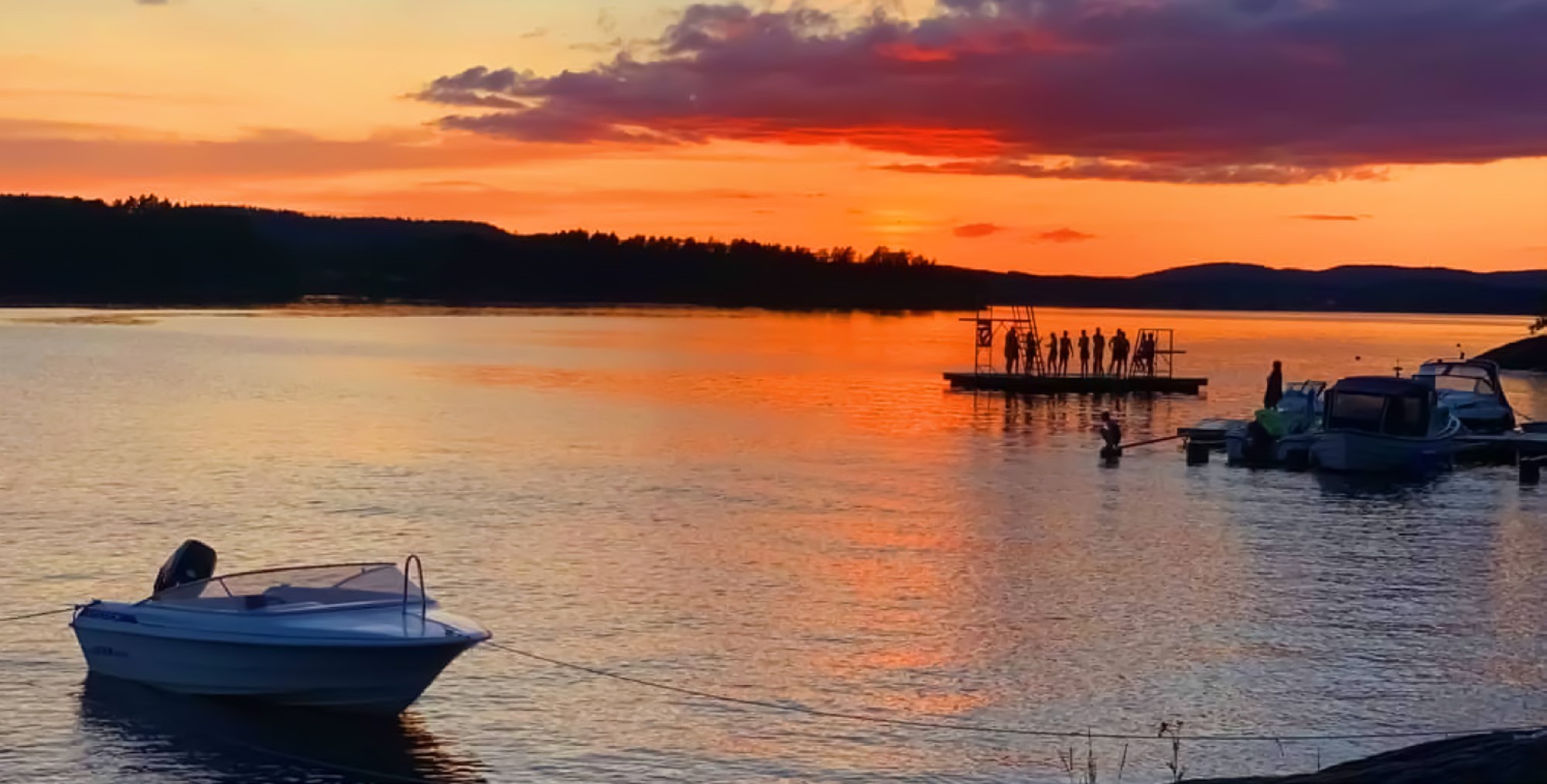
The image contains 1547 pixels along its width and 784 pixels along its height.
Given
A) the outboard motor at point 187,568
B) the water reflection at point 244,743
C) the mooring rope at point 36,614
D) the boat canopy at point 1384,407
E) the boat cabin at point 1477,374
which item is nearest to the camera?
the water reflection at point 244,743

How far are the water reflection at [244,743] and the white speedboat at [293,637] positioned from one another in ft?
0.57

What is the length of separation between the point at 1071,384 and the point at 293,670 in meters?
56.3

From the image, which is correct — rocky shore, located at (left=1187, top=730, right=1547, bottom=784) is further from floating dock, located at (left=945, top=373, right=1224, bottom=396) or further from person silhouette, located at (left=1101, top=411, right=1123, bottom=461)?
floating dock, located at (left=945, top=373, right=1224, bottom=396)

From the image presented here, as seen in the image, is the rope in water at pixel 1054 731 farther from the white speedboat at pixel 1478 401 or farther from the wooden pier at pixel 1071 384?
the wooden pier at pixel 1071 384

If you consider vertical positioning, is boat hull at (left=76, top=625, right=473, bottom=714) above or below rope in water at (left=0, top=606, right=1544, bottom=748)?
above

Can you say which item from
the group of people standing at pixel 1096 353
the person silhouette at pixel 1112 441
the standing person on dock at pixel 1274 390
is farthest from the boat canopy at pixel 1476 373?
the group of people standing at pixel 1096 353

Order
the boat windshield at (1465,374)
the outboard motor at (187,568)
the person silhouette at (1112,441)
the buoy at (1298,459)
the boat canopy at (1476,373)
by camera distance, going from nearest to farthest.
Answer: the outboard motor at (187,568)
the buoy at (1298,459)
the person silhouette at (1112,441)
the boat canopy at (1476,373)
the boat windshield at (1465,374)

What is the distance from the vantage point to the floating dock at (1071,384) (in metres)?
70.6

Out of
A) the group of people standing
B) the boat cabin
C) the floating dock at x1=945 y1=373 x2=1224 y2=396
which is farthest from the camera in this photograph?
the group of people standing

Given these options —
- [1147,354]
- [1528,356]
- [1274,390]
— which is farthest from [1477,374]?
[1528,356]

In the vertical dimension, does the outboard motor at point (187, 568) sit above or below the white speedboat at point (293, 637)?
above

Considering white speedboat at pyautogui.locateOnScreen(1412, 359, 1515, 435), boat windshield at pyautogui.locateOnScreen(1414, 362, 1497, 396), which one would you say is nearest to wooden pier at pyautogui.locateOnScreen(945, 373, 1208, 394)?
boat windshield at pyautogui.locateOnScreen(1414, 362, 1497, 396)

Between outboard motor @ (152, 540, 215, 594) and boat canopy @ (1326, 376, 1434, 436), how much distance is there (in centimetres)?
3116

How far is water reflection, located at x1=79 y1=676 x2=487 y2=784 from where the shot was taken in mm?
16000
